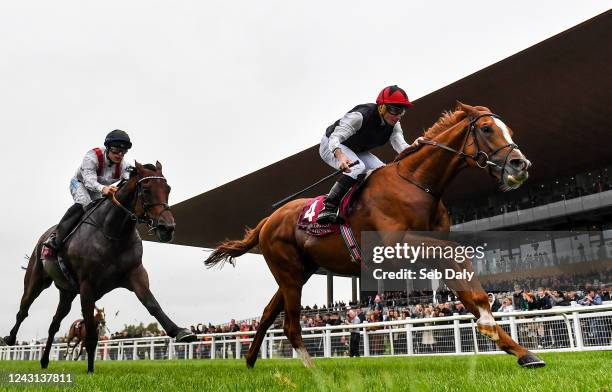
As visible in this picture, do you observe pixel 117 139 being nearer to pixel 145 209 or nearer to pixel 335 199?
pixel 145 209

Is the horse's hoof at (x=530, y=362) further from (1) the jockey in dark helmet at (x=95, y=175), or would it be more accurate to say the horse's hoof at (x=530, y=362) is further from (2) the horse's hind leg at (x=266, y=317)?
(1) the jockey in dark helmet at (x=95, y=175)

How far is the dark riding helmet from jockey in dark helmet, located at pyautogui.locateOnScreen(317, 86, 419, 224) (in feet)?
8.34

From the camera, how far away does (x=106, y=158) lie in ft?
22.5

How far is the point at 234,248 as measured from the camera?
7.10 m

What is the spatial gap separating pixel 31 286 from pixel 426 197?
233 inches

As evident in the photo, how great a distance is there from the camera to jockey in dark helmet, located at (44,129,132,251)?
6652 millimetres

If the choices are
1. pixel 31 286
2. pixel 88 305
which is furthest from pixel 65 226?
pixel 31 286

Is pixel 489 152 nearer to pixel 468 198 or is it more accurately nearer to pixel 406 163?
pixel 406 163

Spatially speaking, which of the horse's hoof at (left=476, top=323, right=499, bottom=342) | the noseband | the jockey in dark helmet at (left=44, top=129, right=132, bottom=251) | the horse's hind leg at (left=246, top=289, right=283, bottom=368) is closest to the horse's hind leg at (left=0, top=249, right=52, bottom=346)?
the jockey in dark helmet at (left=44, top=129, right=132, bottom=251)

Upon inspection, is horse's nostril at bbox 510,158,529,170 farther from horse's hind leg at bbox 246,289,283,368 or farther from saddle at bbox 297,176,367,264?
horse's hind leg at bbox 246,289,283,368

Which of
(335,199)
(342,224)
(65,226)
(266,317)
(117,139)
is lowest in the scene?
(266,317)

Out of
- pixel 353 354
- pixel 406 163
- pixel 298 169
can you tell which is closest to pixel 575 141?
pixel 298 169

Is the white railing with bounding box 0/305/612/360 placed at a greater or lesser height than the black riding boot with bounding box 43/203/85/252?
lesser

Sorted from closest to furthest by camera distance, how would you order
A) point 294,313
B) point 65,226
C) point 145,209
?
point 294,313
point 145,209
point 65,226
